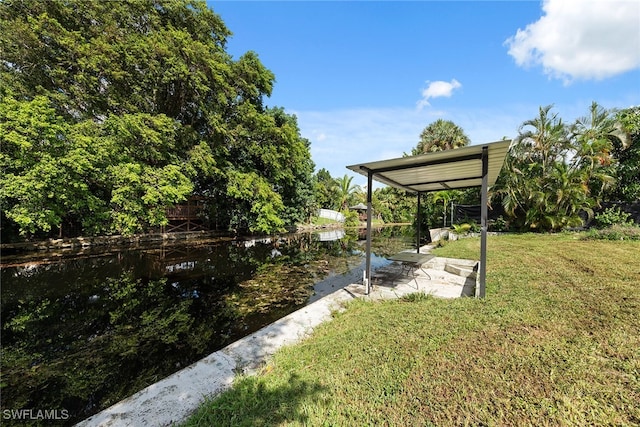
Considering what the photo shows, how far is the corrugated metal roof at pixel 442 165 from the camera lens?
404 cm

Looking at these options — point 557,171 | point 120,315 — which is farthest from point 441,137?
point 120,315

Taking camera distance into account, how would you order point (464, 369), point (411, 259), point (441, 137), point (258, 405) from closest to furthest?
point (258, 405)
point (464, 369)
point (411, 259)
point (441, 137)

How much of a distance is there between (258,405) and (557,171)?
15.5 metres

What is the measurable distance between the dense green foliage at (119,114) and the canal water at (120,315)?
3167mm

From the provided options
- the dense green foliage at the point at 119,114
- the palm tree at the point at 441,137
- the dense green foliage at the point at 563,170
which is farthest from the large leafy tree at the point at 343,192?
the dense green foliage at the point at 563,170

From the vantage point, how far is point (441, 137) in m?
19.7

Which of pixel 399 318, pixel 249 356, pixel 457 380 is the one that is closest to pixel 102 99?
pixel 249 356

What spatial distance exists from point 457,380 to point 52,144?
15.0m

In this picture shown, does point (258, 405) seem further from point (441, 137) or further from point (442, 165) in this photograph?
point (441, 137)

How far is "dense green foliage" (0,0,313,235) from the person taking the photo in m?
10.0

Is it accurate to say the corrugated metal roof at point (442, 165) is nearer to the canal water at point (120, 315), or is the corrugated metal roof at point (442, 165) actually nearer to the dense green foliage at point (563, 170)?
the canal water at point (120, 315)

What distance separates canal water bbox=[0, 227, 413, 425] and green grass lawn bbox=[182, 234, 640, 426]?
1789 millimetres

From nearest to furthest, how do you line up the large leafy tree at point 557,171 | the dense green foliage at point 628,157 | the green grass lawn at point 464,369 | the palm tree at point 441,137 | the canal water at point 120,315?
the green grass lawn at point 464,369 → the canal water at point 120,315 → the large leafy tree at point 557,171 → the dense green foliage at point 628,157 → the palm tree at point 441,137

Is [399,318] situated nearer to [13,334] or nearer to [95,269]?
[13,334]
